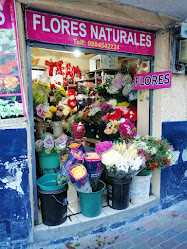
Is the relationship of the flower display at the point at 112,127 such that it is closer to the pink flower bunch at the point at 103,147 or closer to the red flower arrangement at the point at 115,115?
the red flower arrangement at the point at 115,115

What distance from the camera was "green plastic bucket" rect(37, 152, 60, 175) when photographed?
11.5 feet

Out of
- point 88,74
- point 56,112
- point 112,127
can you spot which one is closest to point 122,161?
point 112,127

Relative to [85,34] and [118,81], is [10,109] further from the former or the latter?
[118,81]

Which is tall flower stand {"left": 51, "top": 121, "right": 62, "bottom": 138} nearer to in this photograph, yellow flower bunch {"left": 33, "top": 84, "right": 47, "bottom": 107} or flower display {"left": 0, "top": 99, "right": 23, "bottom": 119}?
yellow flower bunch {"left": 33, "top": 84, "right": 47, "bottom": 107}

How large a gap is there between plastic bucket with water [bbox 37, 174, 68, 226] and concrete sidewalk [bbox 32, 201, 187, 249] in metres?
0.29

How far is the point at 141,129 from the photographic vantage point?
13.0 feet

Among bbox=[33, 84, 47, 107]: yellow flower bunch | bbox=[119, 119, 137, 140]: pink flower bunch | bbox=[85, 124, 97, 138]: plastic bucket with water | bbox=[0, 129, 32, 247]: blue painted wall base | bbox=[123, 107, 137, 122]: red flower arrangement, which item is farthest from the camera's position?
bbox=[85, 124, 97, 138]: plastic bucket with water

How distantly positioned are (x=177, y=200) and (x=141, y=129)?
155cm

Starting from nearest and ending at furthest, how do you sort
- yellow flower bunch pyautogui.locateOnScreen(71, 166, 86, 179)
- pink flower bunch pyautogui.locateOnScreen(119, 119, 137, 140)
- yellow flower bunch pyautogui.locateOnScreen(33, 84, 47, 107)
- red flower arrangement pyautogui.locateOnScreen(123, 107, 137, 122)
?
yellow flower bunch pyautogui.locateOnScreen(71, 166, 86, 179) < yellow flower bunch pyautogui.locateOnScreen(33, 84, 47, 107) < pink flower bunch pyautogui.locateOnScreen(119, 119, 137, 140) < red flower arrangement pyautogui.locateOnScreen(123, 107, 137, 122)

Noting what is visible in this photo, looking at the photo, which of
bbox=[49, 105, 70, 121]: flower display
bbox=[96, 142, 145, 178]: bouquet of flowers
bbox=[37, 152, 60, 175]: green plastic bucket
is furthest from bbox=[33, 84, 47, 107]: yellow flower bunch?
bbox=[96, 142, 145, 178]: bouquet of flowers

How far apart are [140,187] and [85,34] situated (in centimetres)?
257

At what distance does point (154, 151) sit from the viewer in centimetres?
324

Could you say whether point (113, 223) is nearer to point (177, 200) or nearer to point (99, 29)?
point (177, 200)

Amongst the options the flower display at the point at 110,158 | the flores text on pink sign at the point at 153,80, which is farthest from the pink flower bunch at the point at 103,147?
the flores text on pink sign at the point at 153,80
